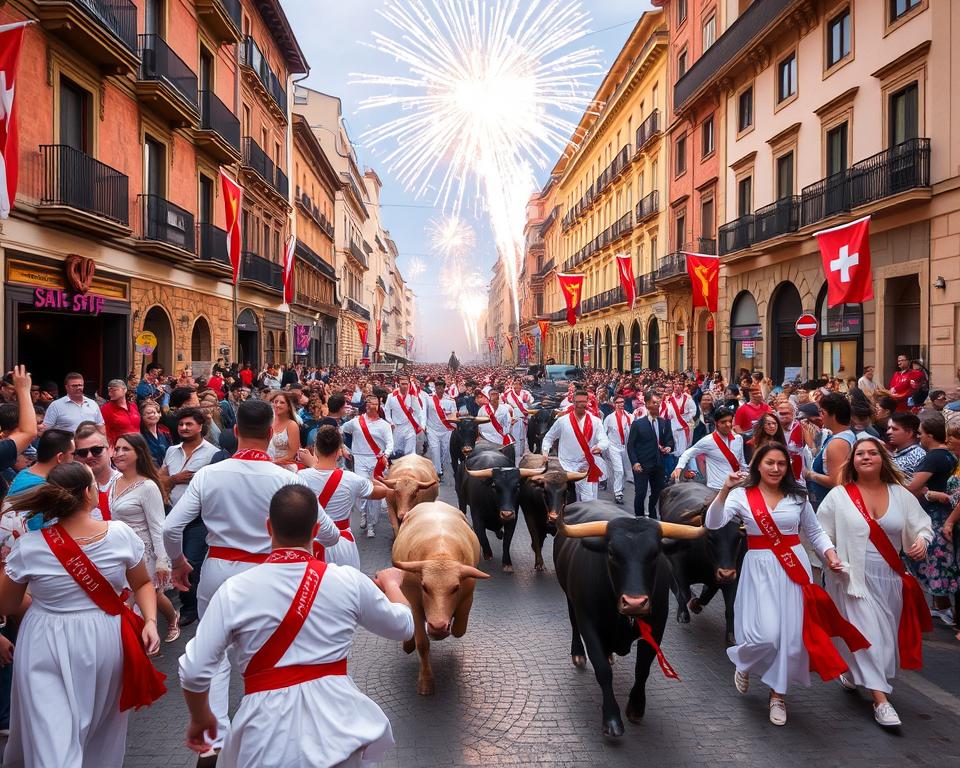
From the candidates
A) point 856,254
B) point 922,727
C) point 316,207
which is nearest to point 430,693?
point 922,727

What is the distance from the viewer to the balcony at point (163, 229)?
19156 millimetres

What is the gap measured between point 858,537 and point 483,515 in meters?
4.64

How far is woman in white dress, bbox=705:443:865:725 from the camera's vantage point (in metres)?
4.97

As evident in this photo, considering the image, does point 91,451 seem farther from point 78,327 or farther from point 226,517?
point 78,327

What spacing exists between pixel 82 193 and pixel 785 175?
20.3 meters

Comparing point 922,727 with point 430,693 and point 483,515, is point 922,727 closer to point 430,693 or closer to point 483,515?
point 430,693

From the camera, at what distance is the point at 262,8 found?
31594 mm

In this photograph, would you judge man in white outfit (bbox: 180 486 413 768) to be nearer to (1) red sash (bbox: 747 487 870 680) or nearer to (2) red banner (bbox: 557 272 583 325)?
(1) red sash (bbox: 747 487 870 680)

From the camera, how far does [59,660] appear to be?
347cm

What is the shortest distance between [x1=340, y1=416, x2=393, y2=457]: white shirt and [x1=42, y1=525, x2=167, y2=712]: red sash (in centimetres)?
661

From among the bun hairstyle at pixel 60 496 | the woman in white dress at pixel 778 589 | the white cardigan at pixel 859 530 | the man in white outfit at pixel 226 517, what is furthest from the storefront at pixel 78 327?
the white cardigan at pixel 859 530

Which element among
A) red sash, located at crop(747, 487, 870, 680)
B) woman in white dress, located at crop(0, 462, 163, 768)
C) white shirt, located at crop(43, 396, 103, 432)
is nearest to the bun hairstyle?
woman in white dress, located at crop(0, 462, 163, 768)

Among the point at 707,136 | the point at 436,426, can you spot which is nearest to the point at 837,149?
the point at 707,136

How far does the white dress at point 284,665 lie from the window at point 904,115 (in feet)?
61.8
